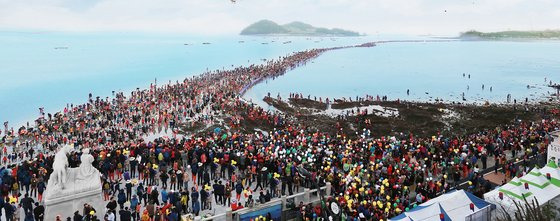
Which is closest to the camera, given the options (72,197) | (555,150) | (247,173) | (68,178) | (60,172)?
(60,172)

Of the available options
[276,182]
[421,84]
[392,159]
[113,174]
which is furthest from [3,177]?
[421,84]

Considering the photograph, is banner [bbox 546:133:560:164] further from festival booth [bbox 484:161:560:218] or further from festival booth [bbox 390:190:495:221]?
festival booth [bbox 390:190:495:221]

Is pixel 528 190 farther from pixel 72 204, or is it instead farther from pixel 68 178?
pixel 68 178

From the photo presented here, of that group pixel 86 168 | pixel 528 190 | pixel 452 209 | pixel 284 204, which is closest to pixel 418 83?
pixel 528 190

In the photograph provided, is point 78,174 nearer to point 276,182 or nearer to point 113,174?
point 113,174

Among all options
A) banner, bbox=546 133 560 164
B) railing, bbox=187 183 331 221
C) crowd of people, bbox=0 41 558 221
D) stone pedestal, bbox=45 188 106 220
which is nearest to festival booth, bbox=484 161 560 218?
crowd of people, bbox=0 41 558 221
